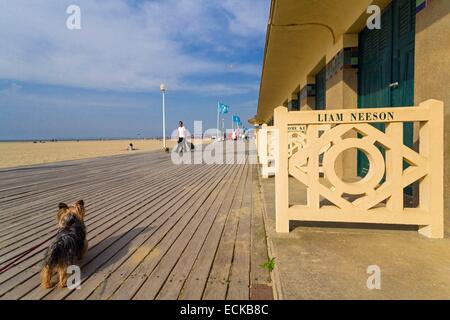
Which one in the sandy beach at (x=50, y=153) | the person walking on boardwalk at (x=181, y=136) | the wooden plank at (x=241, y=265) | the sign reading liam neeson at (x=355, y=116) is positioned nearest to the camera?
the wooden plank at (x=241, y=265)

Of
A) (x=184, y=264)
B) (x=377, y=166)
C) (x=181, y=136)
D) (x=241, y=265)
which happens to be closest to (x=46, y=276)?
Result: (x=184, y=264)

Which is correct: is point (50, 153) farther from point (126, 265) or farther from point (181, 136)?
point (126, 265)

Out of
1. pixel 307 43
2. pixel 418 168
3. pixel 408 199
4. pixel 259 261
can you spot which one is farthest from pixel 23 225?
pixel 307 43

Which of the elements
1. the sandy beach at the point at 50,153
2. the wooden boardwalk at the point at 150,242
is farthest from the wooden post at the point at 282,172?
the sandy beach at the point at 50,153

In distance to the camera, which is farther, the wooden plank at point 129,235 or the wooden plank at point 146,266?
the wooden plank at point 129,235

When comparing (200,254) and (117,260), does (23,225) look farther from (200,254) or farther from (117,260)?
A: (200,254)

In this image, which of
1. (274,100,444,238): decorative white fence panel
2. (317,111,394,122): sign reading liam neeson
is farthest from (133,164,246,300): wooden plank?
(317,111,394,122): sign reading liam neeson

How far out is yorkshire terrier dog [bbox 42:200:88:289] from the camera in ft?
6.64

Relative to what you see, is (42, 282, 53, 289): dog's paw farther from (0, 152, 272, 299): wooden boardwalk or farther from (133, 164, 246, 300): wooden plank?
(133, 164, 246, 300): wooden plank

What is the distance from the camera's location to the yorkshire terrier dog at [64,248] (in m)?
2.03

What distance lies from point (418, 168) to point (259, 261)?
1990 mm

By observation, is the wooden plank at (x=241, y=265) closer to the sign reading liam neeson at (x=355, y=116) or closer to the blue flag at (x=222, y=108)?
the sign reading liam neeson at (x=355, y=116)

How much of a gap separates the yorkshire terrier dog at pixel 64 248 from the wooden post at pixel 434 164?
3543 mm

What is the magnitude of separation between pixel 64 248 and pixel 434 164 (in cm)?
365
